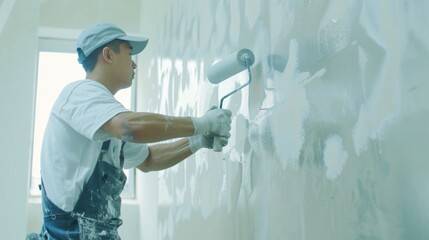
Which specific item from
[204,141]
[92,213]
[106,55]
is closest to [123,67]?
[106,55]

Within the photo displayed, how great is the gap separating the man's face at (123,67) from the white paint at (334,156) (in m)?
0.93

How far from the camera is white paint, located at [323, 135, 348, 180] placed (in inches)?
37.9

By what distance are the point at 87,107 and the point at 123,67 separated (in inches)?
12.5

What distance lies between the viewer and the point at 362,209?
2.90ft

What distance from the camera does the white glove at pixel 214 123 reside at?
1463 millimetres

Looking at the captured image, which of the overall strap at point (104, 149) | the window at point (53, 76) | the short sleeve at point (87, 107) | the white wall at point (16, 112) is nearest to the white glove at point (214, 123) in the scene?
the short sleeve at point (87, 107)

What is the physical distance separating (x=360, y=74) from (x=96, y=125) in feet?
2.62

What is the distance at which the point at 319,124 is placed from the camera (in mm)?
1062

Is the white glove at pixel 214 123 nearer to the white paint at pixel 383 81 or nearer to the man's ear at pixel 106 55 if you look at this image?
the man's ear at pixel 106 55

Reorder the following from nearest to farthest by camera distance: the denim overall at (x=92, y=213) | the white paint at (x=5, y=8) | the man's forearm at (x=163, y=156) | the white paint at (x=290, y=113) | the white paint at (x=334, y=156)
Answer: the white paint at (x=334, y=156)
the white paint at (x=290, y=113)
the denim overall at (x=92, y=213)
the man's forearm at (x=163, y=156)
the white paint at (x=5, y=8)

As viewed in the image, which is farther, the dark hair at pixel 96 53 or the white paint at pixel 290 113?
the dark hair at pixel 96 53

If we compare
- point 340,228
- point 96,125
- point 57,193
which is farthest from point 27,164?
point 340,228

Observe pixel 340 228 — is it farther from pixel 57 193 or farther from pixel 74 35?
pixel 74 35

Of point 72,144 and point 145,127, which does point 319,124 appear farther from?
point 72,144
